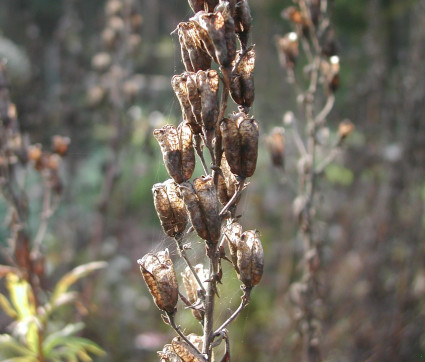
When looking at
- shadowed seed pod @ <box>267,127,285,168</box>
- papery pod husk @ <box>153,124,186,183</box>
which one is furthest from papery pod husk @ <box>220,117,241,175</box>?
shadowed seed pod @ <box>267,127,285,168</box>

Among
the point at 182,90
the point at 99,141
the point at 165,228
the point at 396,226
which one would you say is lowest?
the point at 165,228

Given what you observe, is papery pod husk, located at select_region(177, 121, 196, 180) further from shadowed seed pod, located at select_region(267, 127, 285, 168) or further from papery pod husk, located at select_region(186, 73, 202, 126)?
shadowed seed pod, located at select_region(267, 127, 285, 168)

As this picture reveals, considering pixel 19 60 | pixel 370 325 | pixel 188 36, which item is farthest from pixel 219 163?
pixel 19 60

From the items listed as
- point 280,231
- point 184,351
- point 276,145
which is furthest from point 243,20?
point 280,231

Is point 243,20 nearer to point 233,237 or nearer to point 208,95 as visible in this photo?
point 208,95

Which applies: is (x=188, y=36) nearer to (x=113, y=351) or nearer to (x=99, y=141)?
(x=113, y=351)
